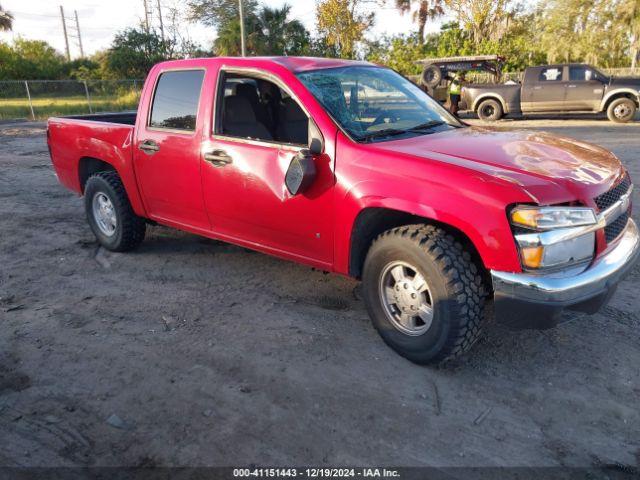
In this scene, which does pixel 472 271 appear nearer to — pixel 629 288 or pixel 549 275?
pixel 549 275

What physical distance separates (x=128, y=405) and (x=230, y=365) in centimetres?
64

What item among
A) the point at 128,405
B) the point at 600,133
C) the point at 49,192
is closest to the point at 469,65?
the point at 600,133

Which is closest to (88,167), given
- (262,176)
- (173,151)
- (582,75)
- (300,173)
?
(173,151)

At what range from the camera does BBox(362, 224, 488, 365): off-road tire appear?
2.91 meters

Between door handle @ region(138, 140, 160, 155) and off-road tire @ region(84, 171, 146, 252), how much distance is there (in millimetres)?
673

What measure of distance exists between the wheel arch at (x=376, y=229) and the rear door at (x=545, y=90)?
15630 mm

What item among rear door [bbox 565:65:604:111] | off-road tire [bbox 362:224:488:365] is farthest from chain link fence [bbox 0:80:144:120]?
off-road tire [bbox 362:224:488:365]

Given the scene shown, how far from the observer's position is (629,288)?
167 inches

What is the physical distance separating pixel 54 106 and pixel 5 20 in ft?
69.4

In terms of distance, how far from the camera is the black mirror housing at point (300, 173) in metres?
3.30

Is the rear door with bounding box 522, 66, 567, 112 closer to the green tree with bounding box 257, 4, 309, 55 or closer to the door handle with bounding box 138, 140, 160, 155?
the door handle with bounding box 138, 140, 160, 155

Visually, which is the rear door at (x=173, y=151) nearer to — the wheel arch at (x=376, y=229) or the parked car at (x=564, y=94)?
the wheel arch at (x=376, y=229)

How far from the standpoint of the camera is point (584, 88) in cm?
1622

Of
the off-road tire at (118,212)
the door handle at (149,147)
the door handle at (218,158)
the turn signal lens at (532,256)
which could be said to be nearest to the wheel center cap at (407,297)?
the turn signal lens at (532,256)
